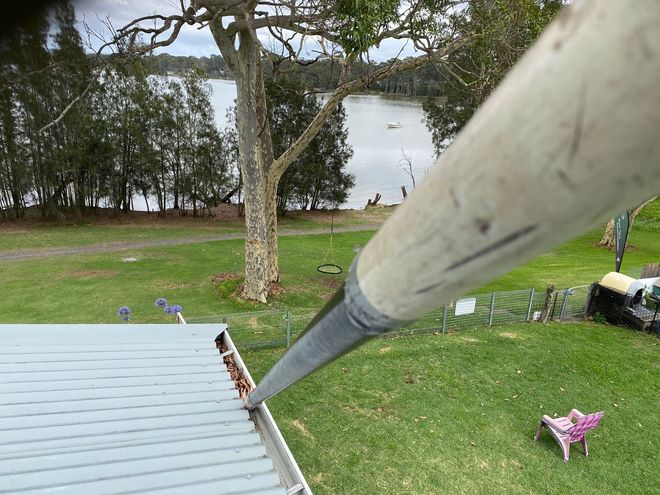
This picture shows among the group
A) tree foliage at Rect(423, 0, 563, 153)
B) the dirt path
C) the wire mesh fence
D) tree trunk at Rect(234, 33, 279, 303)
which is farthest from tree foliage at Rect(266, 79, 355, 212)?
the wire mesh fence

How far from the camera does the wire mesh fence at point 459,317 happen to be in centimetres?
998

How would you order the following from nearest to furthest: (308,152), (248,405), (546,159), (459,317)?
(546,159), (248,405), (459,317), (308,152)

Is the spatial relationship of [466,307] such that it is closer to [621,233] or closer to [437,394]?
[437,394]

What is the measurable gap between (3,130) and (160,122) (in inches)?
295

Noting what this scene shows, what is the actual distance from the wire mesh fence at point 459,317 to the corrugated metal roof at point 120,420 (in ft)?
16.1

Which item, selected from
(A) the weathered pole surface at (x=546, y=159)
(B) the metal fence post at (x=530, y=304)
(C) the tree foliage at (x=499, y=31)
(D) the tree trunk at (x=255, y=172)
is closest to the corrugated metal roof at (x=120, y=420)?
(A) the weathered pole surface at (x=546, y=159)

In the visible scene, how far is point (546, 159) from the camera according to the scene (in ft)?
1.80

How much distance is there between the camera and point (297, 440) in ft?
22.7

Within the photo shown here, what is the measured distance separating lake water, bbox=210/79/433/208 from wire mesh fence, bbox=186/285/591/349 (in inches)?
691

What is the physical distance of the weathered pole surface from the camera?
49cm

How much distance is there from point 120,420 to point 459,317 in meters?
9.46

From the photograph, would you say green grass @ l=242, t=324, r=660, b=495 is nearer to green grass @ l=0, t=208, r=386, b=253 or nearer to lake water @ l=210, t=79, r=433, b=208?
green grass @ l=0, t=208, r=386, b=253

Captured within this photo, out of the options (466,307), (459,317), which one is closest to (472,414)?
(466,307)

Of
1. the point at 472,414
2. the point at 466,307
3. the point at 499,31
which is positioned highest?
the point at 499,31
